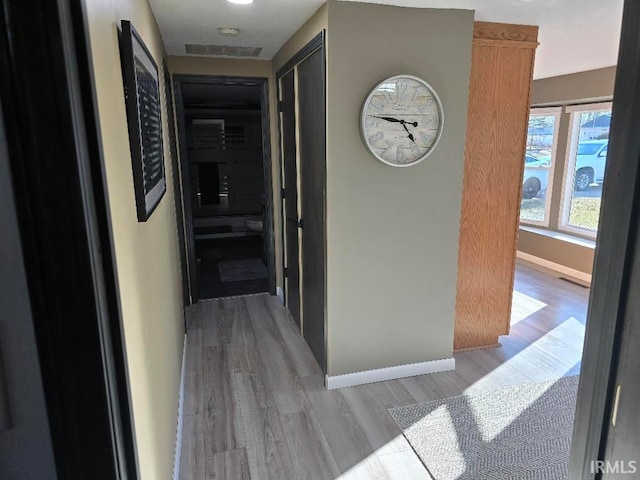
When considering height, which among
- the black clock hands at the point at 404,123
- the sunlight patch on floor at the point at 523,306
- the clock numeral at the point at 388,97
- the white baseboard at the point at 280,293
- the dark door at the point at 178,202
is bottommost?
the sunlight patch on floor at the point at 523,306

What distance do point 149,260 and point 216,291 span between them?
→ 3064 millimetres

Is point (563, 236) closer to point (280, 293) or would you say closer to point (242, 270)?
point (280, 293)

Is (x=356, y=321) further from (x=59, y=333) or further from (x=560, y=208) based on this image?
(x=560, y=208)

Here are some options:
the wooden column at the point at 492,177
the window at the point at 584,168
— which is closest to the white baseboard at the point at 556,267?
the window at the point at 584,168

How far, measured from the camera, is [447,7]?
243 cm

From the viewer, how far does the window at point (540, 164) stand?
5.47 meters

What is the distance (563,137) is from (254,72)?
3.89 meters

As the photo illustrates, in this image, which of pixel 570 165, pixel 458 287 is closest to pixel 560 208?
pixel 570 165

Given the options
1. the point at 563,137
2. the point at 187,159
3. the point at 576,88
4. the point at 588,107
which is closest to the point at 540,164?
the point at 563,137

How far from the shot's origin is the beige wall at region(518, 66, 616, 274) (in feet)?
15.3

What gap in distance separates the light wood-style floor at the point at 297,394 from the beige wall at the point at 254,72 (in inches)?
36.6

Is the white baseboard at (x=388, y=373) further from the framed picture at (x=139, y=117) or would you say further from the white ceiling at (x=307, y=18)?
the white ceiling at (x=307, y=18)

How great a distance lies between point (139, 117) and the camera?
4.43 feet

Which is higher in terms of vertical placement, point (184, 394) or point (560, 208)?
point (560, 208)
